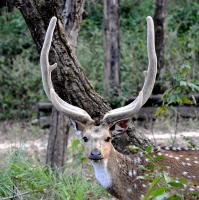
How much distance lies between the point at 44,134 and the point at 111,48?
256 centimetres

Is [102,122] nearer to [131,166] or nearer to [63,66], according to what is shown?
[131,166]

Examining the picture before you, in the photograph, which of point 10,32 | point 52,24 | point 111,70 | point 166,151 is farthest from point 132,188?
point 10,32

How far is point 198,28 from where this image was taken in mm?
20953

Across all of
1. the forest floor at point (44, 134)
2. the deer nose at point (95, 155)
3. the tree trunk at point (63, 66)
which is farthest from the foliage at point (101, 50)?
the deer nose at point (95, 155)

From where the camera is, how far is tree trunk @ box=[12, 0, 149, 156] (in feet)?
24.6

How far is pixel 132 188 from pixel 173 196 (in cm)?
127

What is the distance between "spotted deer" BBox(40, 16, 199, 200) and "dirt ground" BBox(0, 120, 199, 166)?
4662 millimetres

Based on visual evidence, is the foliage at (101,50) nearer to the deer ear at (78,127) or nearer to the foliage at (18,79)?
the foliage at (18,79)

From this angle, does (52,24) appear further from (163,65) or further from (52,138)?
(163,65)

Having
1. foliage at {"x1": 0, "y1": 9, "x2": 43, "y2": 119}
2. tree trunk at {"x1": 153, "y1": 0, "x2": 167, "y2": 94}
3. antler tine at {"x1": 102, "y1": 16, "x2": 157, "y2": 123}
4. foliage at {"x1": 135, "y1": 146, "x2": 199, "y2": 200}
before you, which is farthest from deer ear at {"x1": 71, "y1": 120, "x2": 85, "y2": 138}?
foliage at {"x1": 0, "y1": 9, "x2": 43, "y2": 119}

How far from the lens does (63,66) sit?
7.56 metres

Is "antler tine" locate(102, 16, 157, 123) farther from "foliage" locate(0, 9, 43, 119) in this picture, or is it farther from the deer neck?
"foliage" locate(0, 9, 43, 119)

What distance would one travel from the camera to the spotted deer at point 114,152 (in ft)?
21.2

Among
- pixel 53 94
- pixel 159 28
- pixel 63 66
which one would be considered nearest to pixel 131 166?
pixel 53 94
